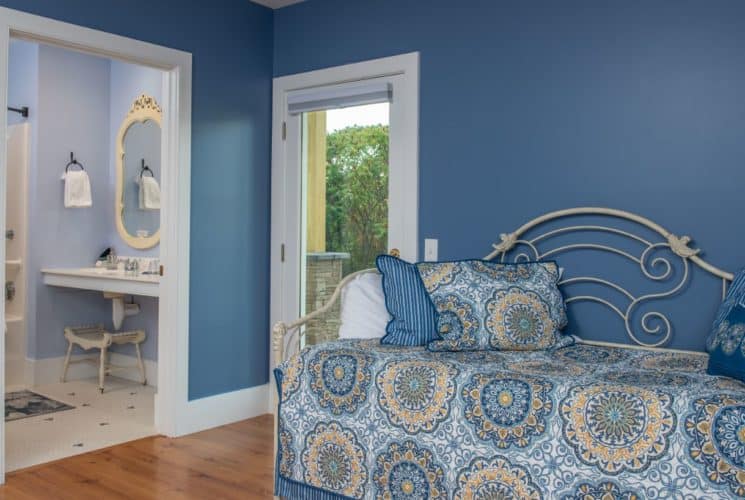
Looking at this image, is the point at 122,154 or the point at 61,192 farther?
the point at 122,154

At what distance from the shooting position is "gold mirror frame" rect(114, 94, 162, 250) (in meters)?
5.02

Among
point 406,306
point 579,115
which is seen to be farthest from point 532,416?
point 579,115

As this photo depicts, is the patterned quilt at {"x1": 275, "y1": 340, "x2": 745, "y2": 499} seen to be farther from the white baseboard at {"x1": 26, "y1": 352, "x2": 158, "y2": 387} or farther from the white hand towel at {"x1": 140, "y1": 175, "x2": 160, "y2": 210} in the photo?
the white hand towel at {"x1": 140, "y1": 175, "x2": 160, "y2": 210}

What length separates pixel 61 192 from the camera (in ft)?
16.9

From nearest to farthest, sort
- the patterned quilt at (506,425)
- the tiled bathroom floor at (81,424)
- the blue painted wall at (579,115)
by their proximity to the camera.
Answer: the patterned quilt at (506,425)
the blue painted wall at (579,115)
the tiled bathroom floor at (81,424)

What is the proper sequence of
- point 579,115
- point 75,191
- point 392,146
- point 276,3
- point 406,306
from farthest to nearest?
point 75,191, point 276,3, point 392,146, point 579,115, point 406,306

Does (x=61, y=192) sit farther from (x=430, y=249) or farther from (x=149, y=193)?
(x=430, y=249)

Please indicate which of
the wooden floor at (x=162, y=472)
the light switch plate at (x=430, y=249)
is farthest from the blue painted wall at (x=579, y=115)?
the wooden floor at (x=162, y=472)

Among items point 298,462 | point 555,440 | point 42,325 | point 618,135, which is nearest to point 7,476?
point 298,462

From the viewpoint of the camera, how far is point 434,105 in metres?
3.60

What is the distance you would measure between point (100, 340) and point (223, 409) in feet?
3.90

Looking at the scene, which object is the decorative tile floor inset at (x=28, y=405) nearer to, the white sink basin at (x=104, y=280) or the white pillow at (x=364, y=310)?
the white sink basin at (x=104, y=280)

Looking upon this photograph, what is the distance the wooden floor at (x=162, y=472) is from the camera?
2.96m

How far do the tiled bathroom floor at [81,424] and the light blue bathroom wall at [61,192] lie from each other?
1.69 ft
